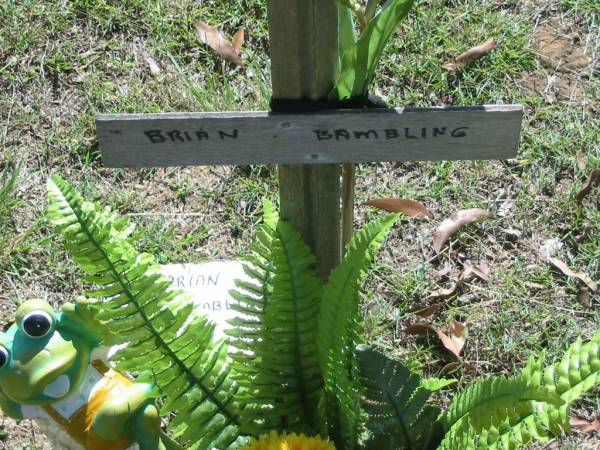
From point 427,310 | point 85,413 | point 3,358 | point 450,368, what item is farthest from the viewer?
point 427,310

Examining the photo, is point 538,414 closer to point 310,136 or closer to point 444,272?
point 310,136

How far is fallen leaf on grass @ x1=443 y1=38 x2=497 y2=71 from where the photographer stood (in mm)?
2977

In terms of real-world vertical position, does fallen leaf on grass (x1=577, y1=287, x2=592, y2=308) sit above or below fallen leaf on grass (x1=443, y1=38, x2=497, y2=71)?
below

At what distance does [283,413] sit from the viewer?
1839mm

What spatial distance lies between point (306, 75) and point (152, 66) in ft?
5.53

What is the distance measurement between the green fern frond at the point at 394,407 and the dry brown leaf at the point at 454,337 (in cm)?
63

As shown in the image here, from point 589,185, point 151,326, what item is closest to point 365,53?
point 151,326

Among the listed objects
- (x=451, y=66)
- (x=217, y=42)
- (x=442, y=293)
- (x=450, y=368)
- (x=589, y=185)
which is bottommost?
(x=450, y=368)

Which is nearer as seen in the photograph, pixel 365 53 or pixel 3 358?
pixel 365 53

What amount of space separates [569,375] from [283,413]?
63 cm

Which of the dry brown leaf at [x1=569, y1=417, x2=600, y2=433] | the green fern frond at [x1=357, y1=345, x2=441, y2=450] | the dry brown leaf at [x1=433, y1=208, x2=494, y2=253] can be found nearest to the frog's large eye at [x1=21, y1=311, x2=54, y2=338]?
the green fern frond at [x1=357, y1=345, x2=441, y2=450]

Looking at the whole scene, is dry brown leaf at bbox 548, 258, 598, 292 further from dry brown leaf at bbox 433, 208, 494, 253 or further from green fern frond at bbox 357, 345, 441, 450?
green fern frond at bbox 357, 345, 441, 450

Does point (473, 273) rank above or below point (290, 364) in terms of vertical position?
above

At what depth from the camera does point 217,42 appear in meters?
3.06
